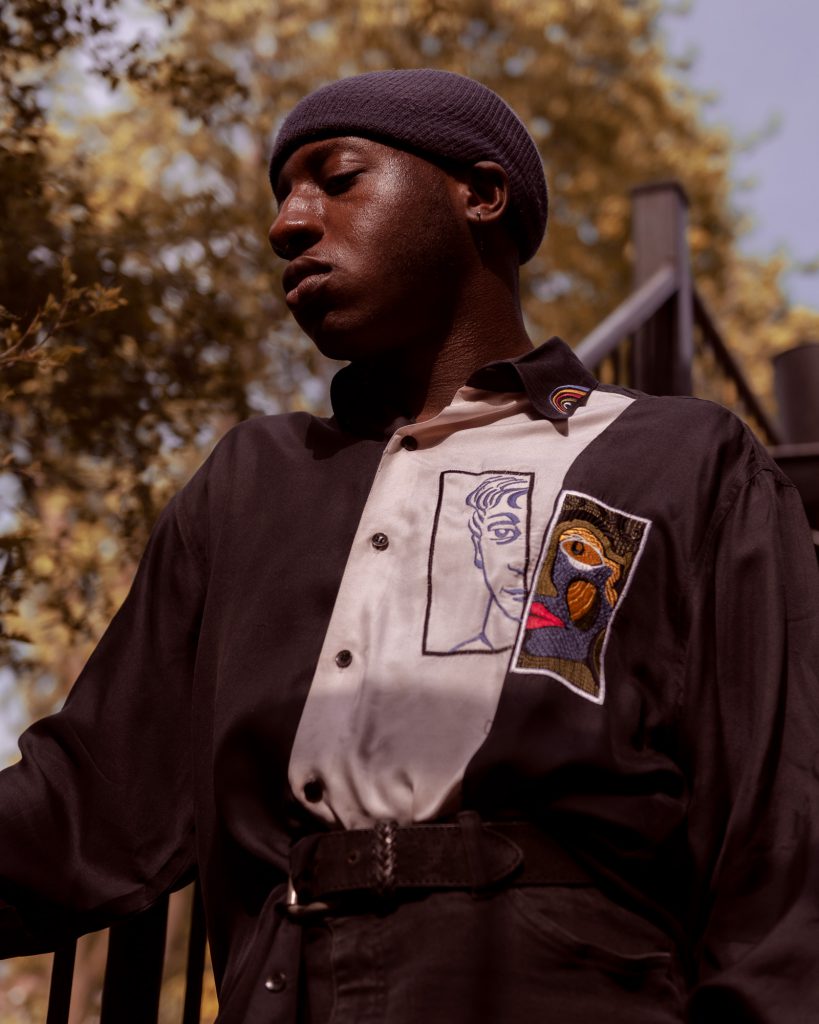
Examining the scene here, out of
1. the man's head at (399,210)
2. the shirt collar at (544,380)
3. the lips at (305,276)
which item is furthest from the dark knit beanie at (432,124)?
the shirt collar at (544,380)

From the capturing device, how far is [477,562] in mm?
2033

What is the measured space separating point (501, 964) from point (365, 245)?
1.19 metres

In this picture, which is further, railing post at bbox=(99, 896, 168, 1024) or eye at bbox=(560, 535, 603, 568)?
railing post at bbox=(99, 896, 168, 1024)

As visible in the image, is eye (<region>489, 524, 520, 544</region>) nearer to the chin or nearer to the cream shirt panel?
the cream shirt panel

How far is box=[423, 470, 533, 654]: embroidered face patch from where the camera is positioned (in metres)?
1.95

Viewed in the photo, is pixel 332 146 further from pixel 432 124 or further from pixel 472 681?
pixel 472 681

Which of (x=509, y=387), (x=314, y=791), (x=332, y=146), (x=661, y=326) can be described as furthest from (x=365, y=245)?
(x=661, y=326)

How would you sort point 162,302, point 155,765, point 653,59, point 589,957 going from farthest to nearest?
1. point 653,59
2. point 162,302
3. point 155,765
4. point 589,957

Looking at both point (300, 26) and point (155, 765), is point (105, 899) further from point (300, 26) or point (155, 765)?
point (300, 26)

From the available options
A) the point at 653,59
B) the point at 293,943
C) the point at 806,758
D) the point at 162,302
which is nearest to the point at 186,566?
the point at 293,943

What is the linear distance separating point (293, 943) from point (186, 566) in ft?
2.53

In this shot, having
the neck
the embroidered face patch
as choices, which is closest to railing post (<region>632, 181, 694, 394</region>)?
the neck

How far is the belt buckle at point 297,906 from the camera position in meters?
1.82

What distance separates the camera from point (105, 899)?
211cm
